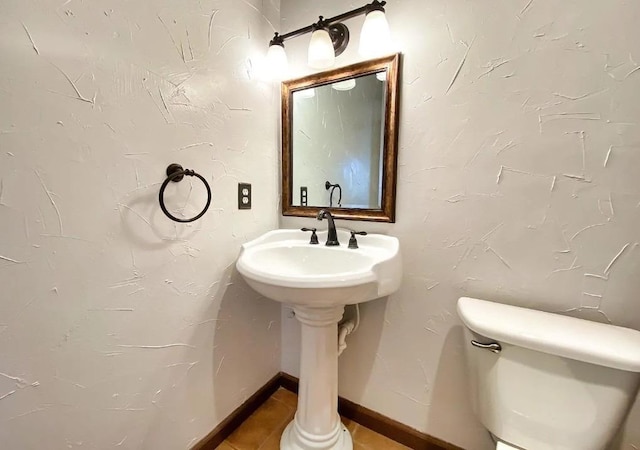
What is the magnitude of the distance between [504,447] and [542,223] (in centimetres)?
64

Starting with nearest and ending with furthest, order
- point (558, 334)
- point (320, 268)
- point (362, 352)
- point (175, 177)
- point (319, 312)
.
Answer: point (558, 334) < point (175, 177) < point (319, 312) < point (320, 268) < point (362, 352)

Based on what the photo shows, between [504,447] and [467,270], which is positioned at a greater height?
[467,270]

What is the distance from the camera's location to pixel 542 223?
0.80 m

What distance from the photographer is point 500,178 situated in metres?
0.84

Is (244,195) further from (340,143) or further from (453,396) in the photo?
(453,396)

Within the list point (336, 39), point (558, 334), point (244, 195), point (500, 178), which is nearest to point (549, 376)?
point (558, 334)

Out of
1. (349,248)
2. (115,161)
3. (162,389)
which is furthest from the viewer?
(349,248)

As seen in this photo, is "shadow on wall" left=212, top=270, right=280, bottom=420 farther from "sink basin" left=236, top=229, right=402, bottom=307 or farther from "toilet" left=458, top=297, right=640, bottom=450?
"toilet" left=458, top=297, right=640, bottom=450

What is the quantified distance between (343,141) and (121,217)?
819mm

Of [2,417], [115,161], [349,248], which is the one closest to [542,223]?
[349,248]

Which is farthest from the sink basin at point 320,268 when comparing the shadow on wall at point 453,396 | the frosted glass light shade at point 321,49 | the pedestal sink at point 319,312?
the frosted glass light shade at point 321,49

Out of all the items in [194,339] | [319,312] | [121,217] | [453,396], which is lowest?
[453,396]

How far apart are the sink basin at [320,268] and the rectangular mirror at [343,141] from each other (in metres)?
0.13

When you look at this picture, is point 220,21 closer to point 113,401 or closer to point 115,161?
point 115,161
